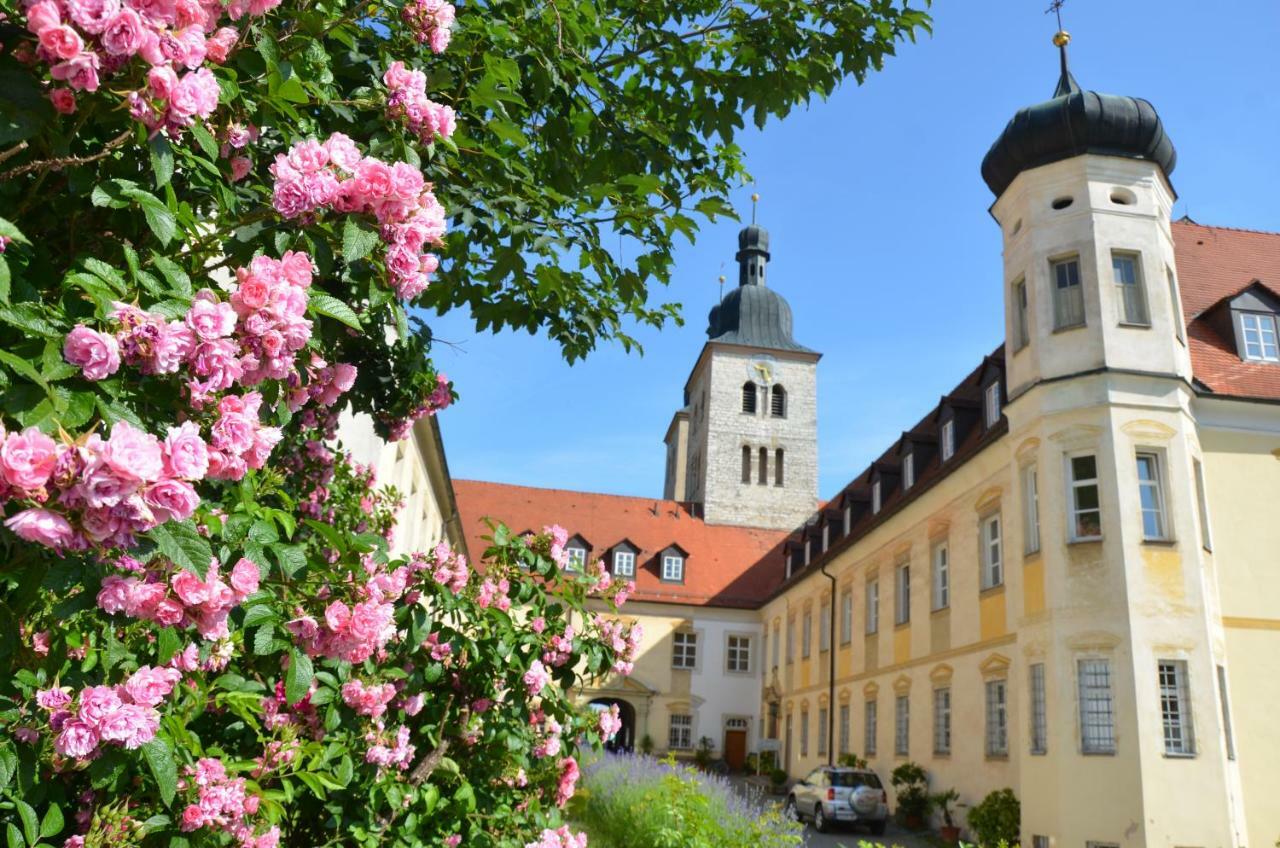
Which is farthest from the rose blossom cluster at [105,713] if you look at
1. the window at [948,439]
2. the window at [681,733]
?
the window at [681,733]

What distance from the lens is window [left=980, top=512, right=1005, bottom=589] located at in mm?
19078

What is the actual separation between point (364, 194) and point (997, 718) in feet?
61.5

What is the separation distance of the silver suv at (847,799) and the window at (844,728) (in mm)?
6132

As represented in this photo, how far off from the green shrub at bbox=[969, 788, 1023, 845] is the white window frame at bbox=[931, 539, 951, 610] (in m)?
5.29

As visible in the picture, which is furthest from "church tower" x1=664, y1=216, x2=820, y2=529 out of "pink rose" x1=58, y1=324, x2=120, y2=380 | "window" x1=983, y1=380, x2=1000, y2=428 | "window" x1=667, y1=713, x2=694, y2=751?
"pink rose" x1=58, y1=324, x2=120, y2=380

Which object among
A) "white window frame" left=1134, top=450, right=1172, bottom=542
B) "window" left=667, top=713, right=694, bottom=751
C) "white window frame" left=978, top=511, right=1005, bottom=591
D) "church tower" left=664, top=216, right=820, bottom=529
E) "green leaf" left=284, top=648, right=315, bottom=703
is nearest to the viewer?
"green leaf" left=284, top=648, right=315, bottom=703

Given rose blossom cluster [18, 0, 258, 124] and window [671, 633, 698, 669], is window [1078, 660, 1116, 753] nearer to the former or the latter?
rose blossom cluster [18, 0, 258, 124]

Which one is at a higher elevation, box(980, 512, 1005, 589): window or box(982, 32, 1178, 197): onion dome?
box(982, 32, 1178, 197): onion dome

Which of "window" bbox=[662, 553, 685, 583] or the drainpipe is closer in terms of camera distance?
the drainpipe

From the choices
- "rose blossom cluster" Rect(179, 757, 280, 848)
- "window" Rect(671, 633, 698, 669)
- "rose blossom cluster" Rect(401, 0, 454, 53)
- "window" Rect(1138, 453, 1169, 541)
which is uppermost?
"window" Rect(1138, 453, 1169, 541)

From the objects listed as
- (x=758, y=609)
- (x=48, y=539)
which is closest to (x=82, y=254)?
(x=48, y=539)

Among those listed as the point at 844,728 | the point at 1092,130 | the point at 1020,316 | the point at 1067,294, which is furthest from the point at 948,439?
the point at 844,728

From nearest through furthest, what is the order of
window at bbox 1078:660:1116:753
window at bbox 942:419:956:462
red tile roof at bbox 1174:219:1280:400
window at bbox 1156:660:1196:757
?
window at bbox 1156:660:1196:757 → window at bbox 1078:660:1116:753 → red tile roof at bbox 1174:219:1280:400 → window at bbox 942:419:956:462

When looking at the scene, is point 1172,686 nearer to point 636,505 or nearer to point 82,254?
point 82,254
